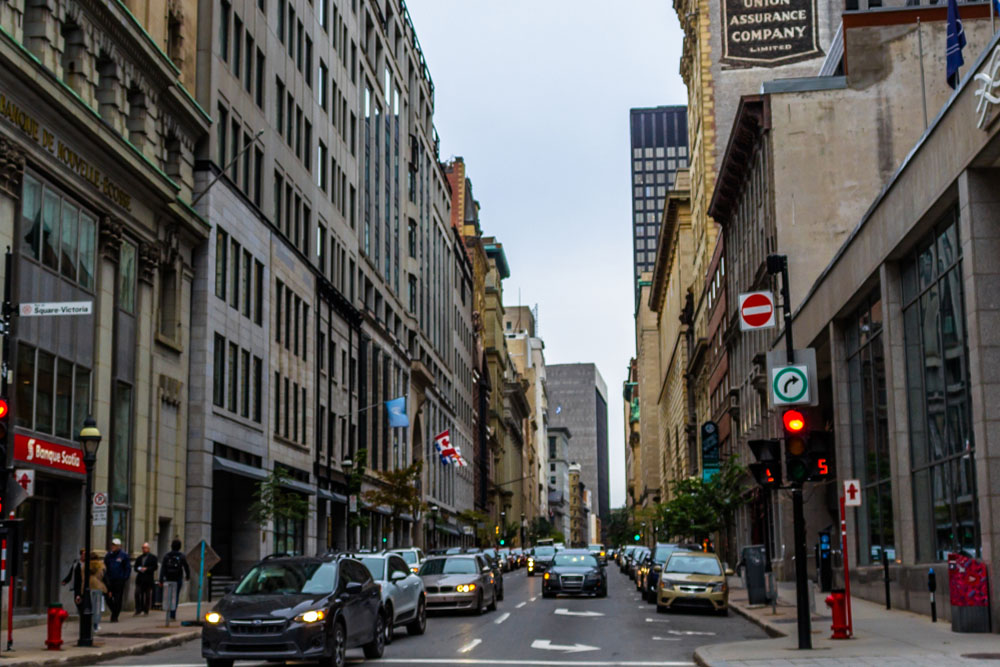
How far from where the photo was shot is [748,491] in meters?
62.9

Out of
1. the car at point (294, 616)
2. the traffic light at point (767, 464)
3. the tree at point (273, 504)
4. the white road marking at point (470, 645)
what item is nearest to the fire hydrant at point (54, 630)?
the car at point (294, 616)

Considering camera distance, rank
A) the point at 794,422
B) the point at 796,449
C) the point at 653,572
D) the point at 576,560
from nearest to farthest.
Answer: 1. the point at 796,449
2. the point at 794,422
3. the point at 653,572
4. the point at 576,560

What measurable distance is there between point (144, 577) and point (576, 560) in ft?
49.0

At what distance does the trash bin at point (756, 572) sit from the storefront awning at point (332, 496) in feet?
94.1

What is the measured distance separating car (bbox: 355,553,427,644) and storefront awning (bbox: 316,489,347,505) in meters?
33.2

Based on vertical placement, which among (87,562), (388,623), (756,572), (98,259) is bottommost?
(388,623)

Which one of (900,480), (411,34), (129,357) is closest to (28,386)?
(129,357)

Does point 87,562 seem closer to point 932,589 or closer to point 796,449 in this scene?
point 796,449

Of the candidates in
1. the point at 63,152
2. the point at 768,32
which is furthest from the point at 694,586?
the point at 768,32

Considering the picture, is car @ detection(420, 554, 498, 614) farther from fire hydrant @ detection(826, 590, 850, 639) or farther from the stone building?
fire hydrant @ detection(826, 590, 850, 639)

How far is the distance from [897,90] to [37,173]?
33045 millimetres

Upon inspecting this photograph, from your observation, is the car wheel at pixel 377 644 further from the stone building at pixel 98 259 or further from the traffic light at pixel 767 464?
the stone building at pixel 98 259

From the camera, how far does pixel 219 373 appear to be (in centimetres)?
4331

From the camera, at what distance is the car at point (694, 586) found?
32.2 metres
